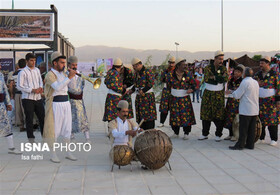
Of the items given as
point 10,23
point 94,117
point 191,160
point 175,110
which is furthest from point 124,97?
point 10,23

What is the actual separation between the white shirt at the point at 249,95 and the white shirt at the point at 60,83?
355 cm

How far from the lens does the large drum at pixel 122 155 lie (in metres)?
5.30

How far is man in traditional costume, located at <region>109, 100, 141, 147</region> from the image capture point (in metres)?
5.49

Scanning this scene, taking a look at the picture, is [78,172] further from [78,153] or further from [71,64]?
[71,64]

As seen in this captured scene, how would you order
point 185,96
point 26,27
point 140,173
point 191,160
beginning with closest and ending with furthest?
point 140,173, point 191,160, point 185,96, point 26,27

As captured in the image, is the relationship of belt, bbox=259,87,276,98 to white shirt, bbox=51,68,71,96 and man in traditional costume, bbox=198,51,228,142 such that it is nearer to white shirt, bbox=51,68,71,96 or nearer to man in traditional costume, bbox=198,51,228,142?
man in traditional costume, bbox=198,51,228,142

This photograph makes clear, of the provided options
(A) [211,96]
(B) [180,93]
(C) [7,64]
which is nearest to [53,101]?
(B) [180,93]

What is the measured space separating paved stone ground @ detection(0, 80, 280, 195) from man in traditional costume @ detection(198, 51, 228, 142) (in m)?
0.97

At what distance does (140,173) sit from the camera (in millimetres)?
5289

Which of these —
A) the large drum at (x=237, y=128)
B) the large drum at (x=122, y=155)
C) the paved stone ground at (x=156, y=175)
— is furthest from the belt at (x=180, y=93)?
the large drum at (x=122, y=155)

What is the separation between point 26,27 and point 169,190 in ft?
26.5

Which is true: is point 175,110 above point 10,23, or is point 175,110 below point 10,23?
below

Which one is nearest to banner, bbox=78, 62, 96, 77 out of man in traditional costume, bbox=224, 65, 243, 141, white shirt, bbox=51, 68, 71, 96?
man in traditional costume, bbox=224, 65, 243, 141

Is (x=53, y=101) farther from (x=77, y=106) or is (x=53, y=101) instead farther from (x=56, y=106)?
(x=77, y=106)
